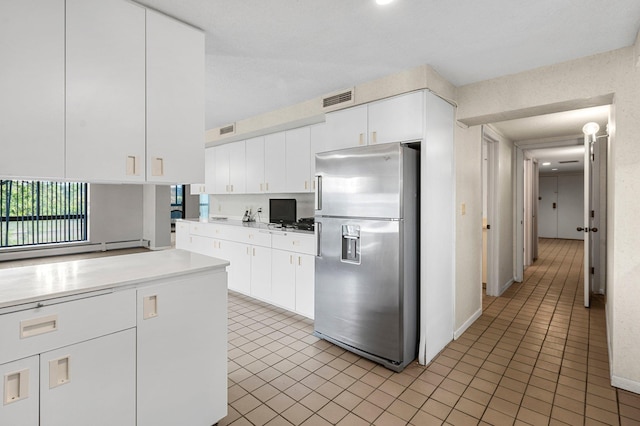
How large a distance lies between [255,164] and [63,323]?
140 inches

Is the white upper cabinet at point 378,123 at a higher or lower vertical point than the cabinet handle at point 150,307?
higher

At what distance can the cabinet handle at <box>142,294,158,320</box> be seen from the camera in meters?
1.67

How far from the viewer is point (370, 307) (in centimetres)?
280

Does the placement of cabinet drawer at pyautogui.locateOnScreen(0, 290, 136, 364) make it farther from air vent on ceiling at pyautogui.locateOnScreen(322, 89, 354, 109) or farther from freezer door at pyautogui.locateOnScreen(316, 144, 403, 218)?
air vent on ceiling at pyautogui.locateOnScreen(322, 89, 354, 109)

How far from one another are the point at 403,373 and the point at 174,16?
3.06 metres

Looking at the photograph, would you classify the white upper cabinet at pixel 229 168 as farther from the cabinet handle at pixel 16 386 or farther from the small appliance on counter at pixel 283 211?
the cabinet handle at pixel 16 386

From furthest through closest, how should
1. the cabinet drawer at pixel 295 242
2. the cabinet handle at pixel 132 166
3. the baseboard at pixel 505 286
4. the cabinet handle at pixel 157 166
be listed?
the baseboard at pixel 505 286, the cabinet drawer at pixel 295 242, the cabinet handle at pixel 157 166, the cabinet handle at pixel 132 166

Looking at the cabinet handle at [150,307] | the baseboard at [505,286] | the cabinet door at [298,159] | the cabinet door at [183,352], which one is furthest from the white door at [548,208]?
the cabinet handle at [150,307]

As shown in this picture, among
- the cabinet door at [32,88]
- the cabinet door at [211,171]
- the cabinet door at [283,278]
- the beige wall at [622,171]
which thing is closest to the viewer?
the cabinet door at [32,88]

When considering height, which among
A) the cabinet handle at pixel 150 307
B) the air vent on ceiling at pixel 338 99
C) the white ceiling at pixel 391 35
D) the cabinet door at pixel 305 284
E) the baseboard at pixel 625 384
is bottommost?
the baseboard at pixel 625 384

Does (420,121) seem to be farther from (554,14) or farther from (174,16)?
(174,16)

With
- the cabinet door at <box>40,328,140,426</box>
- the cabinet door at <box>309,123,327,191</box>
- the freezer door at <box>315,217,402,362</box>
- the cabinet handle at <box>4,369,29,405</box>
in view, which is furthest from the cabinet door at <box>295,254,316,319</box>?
the cabinet handle at <box>4,369,29,405</box>

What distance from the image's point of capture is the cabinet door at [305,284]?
3549 mm

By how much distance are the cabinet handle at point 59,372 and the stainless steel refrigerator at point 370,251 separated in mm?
2053
